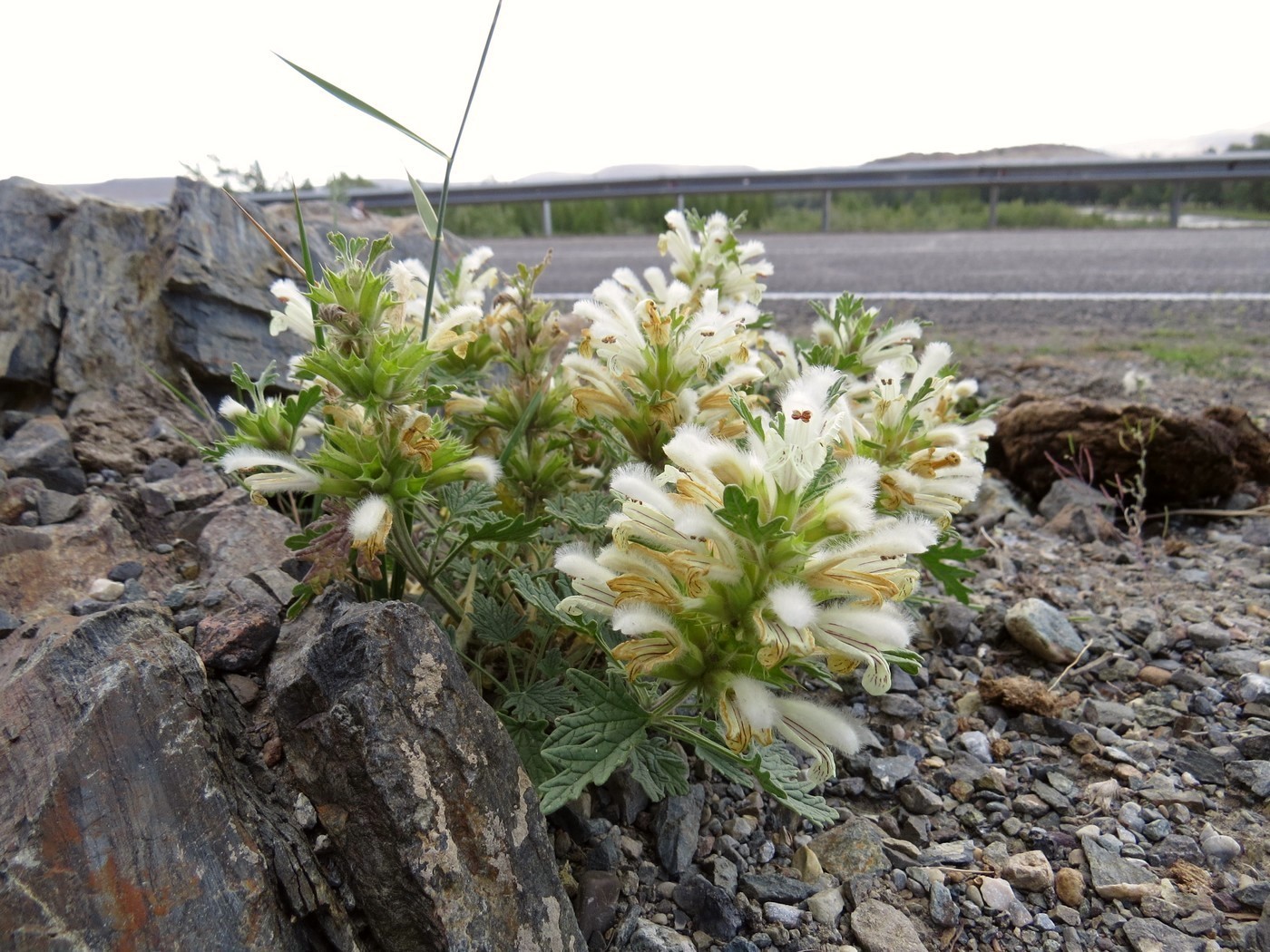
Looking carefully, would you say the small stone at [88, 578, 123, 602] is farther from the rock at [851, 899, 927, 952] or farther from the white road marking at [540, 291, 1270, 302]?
the white road marking at [540, 291, 1270, 302]

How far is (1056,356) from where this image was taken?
5.27 metres

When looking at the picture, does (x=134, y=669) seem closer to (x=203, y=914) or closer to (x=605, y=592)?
(x=203, y=914)

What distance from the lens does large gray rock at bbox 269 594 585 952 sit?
130 centimetres

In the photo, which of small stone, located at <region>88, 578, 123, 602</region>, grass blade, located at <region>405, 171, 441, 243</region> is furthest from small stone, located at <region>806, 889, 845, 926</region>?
small stone, located at <region>88, 578, 123, 602</region>

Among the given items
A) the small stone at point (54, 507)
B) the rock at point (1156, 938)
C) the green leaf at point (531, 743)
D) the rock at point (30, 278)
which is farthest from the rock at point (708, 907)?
the rock at point (30, 278)

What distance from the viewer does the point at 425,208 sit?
1.95m

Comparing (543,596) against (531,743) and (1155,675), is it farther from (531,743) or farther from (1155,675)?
(1155,675)

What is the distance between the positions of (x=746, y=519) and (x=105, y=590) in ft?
5.38

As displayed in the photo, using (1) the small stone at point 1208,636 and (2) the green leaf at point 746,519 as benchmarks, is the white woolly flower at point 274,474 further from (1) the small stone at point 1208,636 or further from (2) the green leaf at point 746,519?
(1) the small stone at point 1208,636

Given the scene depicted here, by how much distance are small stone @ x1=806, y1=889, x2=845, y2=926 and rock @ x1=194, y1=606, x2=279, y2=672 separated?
1.22 meters

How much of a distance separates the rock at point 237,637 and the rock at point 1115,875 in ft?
5.77

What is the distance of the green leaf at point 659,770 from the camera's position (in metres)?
1.43

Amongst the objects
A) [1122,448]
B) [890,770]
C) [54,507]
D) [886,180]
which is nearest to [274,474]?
[54,507]

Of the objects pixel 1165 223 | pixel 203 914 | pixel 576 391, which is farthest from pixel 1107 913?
pixel 1165 223
